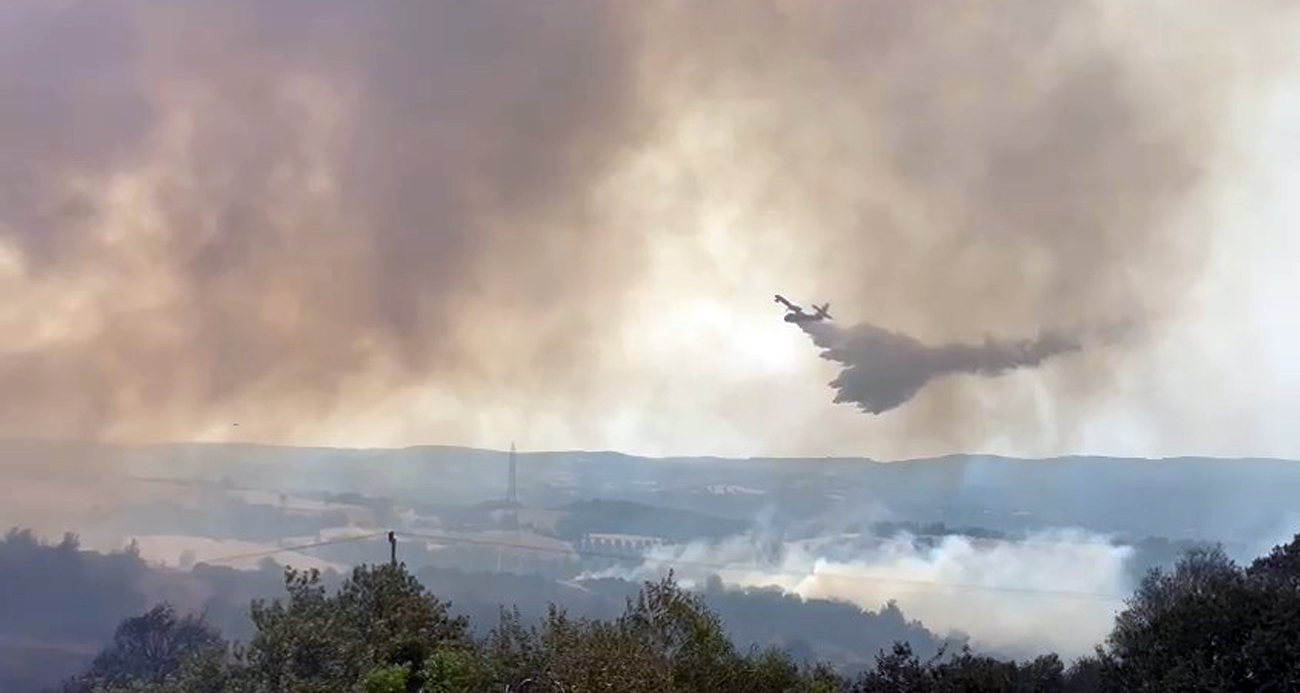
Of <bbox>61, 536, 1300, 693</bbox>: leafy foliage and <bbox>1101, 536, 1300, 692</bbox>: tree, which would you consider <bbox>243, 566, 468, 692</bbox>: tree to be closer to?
<bbox>61, 536, 1300, 693</bbox>: leafy foliage

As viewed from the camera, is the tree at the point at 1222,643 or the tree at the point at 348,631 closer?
the tree at the point at 348,631

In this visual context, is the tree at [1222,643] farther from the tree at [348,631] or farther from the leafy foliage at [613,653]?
the tree at [348,631]

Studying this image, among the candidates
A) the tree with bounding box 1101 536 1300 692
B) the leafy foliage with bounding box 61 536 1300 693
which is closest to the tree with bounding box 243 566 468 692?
the leafy foliage with bounding box 61 536 1300 693

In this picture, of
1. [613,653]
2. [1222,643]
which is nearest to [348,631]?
[613,653]

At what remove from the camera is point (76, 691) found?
7406cm

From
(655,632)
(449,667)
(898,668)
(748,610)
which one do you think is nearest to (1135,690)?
(898,668)

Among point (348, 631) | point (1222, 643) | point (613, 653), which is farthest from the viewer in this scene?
point (1222, 643)

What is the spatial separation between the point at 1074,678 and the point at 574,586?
102 m

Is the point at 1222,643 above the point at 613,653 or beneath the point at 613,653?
beneath

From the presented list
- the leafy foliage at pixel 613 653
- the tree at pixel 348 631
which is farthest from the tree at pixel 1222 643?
the tree at pixel 348 631

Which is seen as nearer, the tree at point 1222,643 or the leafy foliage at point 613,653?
the leafy foliage at point 613,653

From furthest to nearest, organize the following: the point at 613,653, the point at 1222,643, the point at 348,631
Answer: the point at 1222,643 → the point at 348,631 → the point at 613,653

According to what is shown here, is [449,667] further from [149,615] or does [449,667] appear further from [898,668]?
[149,615]

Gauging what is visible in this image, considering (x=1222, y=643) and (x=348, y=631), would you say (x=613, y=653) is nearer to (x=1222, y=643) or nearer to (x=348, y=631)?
(x=348, y=631)
